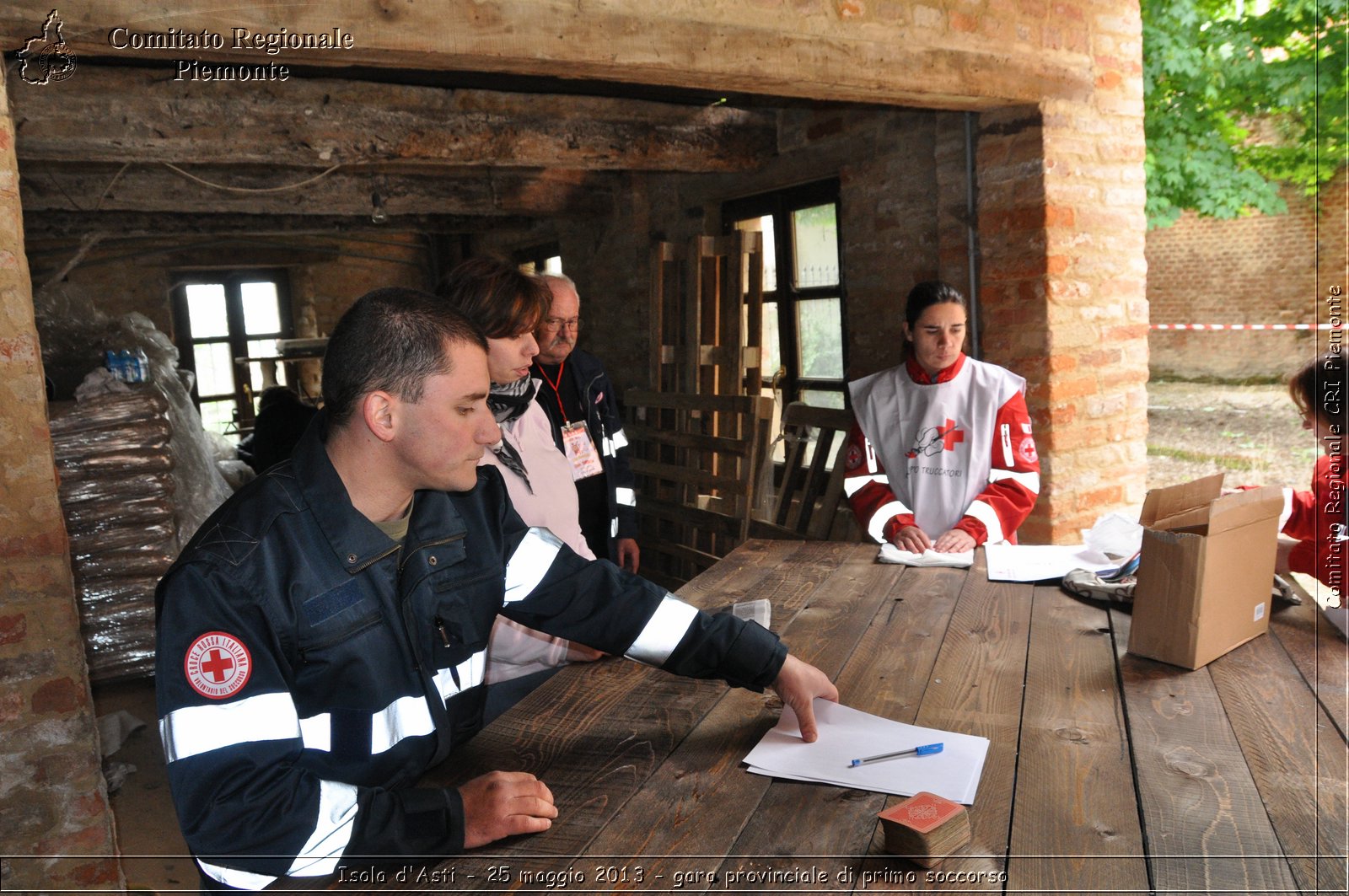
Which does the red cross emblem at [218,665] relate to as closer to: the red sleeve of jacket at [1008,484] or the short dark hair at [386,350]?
the short dark hair at [386,350]

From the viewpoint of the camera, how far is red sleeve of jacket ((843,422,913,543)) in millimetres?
3047

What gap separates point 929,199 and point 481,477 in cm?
318

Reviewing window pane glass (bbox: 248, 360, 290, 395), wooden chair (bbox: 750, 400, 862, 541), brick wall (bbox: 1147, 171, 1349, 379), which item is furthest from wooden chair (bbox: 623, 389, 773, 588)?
brick wall (bbox: 1147, 171, 1349, 379)

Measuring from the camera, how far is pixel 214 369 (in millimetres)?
10656

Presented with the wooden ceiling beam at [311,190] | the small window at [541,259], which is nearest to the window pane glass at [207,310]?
the small window at [541,259]

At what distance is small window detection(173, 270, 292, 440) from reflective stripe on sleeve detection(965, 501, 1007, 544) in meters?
9.08

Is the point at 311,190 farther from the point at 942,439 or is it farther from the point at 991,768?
the point at 991,768

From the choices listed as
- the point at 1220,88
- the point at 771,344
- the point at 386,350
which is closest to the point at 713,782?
the point at 386,350

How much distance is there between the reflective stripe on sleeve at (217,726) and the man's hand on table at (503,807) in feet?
0.90

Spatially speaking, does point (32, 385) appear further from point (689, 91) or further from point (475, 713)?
point (689, 91)

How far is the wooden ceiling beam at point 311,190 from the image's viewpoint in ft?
16.9

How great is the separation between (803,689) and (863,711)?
152 mm

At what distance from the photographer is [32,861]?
234cm

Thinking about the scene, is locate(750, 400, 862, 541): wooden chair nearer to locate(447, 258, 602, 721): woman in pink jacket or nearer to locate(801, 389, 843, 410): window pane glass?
locate(801, 389, 843, 410): window pane glass
